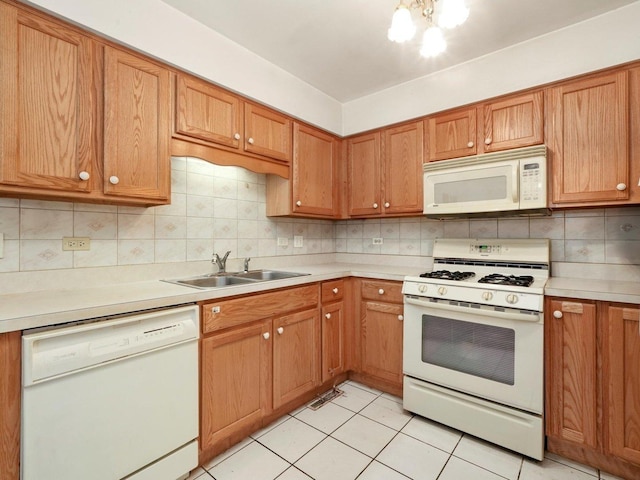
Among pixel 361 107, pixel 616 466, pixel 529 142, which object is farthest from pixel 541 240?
pixel 361 107

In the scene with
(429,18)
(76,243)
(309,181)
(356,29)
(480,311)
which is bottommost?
(480,311)

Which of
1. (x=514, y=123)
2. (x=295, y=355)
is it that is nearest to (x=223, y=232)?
(x=295, y=355)

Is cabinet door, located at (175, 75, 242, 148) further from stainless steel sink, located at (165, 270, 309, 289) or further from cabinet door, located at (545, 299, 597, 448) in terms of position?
cabinet door, located at (545, 299, 597, 448)

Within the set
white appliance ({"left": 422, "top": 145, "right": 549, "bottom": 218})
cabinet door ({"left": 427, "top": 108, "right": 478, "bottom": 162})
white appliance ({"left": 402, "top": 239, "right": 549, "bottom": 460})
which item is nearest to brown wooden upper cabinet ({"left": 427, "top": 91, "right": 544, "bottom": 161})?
cabinet door ({"left": 427, "top": 108, "right": 478, "bottom": 162})

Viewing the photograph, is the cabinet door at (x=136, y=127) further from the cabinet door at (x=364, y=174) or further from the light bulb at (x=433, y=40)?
the cabinet door at (x=364, y=174)

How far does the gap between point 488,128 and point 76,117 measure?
2.38m

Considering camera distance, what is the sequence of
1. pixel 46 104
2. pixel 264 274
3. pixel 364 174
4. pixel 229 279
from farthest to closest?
pixel 364 174, pixel 264 274, pixel 229 279, pixel 46 104

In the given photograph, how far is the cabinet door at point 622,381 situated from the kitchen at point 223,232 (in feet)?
0.74

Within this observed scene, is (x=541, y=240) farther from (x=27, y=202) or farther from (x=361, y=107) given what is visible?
(x=27, y=202)

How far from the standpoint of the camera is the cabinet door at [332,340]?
91.0 inches

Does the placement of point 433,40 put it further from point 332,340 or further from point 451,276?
point 332,340

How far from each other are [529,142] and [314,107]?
160 centimetres

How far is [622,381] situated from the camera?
1.53m

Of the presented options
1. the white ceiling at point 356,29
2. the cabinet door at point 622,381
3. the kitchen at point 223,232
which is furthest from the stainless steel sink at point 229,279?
the cabinet door at point 622,381
